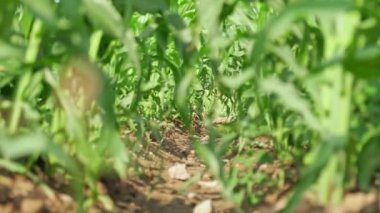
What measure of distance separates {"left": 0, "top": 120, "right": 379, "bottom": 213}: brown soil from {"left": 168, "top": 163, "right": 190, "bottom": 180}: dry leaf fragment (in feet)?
0.08

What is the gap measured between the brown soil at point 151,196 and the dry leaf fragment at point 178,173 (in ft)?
0.08

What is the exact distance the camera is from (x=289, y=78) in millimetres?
1578

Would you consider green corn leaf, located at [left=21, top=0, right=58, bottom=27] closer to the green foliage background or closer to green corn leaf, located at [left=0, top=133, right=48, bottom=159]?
the green foliage background

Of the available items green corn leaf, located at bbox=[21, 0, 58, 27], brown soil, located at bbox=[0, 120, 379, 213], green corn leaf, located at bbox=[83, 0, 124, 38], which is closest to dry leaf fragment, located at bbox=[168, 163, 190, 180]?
brown soil, located at bbox=[0, 120, 379, 213]

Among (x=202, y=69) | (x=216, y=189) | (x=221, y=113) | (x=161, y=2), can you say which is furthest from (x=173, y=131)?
(x=161, y=2)

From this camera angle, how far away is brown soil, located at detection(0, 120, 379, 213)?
132cm

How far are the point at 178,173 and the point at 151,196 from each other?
1.50ft

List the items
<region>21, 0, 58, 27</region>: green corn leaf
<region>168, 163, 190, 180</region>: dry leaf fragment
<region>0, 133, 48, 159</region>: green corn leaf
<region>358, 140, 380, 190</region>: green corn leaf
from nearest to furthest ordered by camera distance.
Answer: <region>0, 133, 48, 159</region>: green corn leaf → <region>21, 0, 58, 27</region>: green corn leaf → <region>358, 140, 380, 190</region>: green corn leaf → <region>168, 163, 190, 180</region>: dry leaf fragment

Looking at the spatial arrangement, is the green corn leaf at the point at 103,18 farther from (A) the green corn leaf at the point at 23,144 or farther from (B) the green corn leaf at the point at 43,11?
(A) the green corn leaf at the point at 23,144

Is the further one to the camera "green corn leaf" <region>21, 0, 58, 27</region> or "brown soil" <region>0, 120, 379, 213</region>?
"brown soil" <region>0, 120, 379, 213</region>

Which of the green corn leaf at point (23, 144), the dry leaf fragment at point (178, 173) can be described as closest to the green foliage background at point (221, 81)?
the green corn leaf at point (23, 144)

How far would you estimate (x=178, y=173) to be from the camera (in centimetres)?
231

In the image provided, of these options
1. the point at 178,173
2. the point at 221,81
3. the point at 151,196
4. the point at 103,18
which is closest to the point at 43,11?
the point at 103,18

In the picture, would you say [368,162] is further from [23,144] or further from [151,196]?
[151,196]
